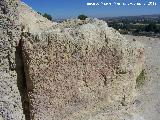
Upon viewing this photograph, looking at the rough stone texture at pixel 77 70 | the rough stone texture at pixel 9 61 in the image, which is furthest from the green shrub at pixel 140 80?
the rough stone texture at pixel 9 61

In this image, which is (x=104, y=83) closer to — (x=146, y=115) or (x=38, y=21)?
(x=38, y=21)

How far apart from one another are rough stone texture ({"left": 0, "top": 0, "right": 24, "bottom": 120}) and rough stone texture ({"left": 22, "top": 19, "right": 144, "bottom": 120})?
0.82ft

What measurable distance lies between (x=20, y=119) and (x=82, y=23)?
2.93 m

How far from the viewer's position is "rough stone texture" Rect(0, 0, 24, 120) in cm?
824

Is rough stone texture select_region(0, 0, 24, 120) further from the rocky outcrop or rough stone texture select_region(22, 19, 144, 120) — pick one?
rough stone texture select_region(22, 19, 144, 120)

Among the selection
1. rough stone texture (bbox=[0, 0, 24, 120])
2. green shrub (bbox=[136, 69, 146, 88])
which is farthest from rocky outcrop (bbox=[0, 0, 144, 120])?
green shrub (bbox=[136, 69, 146, 88])

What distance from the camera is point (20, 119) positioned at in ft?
28.0

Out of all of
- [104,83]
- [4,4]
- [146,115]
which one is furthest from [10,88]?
[146,115]

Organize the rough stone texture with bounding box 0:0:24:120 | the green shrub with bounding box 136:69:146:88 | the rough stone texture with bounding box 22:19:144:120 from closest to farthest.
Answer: the rough stone texture with bounding box 0:0:24:120, the rough stone texture with bounding box 22:19:144:120, the green shrub with bounding box 136:69:146:88

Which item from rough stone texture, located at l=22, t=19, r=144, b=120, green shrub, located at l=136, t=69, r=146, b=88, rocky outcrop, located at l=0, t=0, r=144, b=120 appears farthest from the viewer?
green shrub, located at l=136, t=69, r=146, b=88

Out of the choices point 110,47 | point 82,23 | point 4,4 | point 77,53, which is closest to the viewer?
point 4,4

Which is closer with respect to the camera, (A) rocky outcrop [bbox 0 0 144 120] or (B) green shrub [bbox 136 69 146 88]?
(A) rocky outcrop [bbox 0 0 144 120]

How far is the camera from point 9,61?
27.6ft

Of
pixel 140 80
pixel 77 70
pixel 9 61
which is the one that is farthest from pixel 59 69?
pixel 140 80
